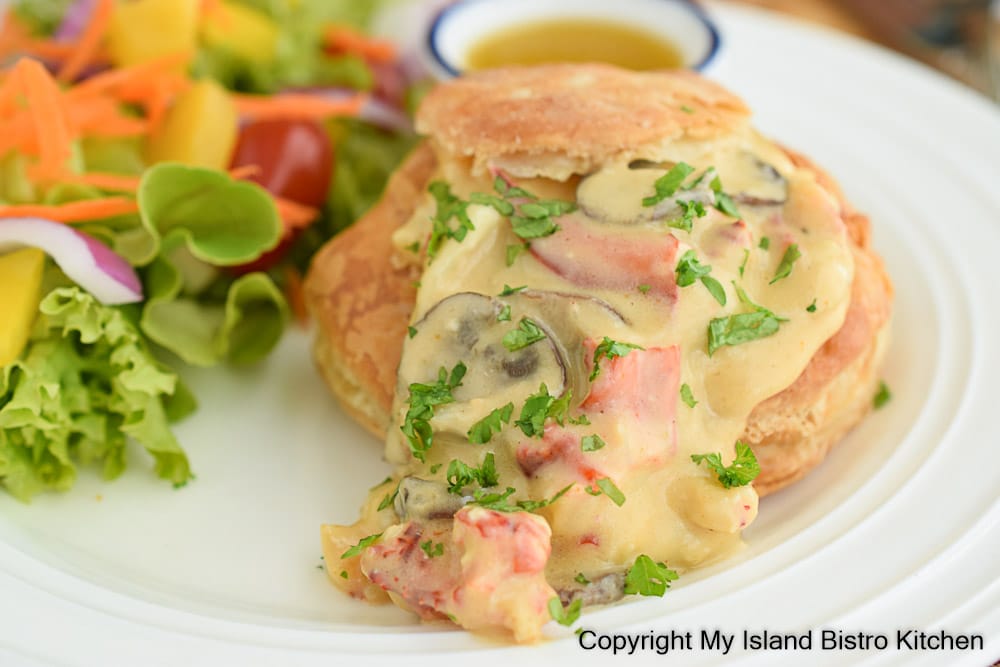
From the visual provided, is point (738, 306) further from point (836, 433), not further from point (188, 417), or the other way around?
point (188, 417)

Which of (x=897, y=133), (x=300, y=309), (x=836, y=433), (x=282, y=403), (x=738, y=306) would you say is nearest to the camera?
(x=738, y=306)

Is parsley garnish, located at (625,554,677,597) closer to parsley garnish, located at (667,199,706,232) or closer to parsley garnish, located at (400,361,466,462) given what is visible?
parsley garnish, located at (400,361,466,462)

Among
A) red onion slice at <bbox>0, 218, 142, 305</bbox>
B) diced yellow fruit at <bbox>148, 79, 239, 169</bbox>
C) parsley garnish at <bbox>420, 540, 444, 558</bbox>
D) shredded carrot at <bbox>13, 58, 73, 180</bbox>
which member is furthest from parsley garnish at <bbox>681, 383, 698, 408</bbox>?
shredded carrot at <bbox>13, 58, 73, 180</bbox>

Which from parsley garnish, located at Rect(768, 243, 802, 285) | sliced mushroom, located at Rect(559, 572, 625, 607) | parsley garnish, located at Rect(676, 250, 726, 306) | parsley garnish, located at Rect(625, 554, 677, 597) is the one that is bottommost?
sliced mushroom, located at Rect(559, 572, 625, 607)

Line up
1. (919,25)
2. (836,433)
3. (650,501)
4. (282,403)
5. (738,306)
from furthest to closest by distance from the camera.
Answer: (919,25) < (282,403) < (836,433) < (738,306) < (650,501)

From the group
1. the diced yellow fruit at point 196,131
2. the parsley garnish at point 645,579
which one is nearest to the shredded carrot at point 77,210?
the diced yellow fruit at point 196,131

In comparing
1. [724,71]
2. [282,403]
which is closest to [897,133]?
[724,71]

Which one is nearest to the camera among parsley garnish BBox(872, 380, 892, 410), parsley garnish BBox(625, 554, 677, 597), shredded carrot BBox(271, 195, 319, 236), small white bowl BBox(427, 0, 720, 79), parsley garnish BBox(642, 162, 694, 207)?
parsley garnish BBox(625, 554, 677, 597)
